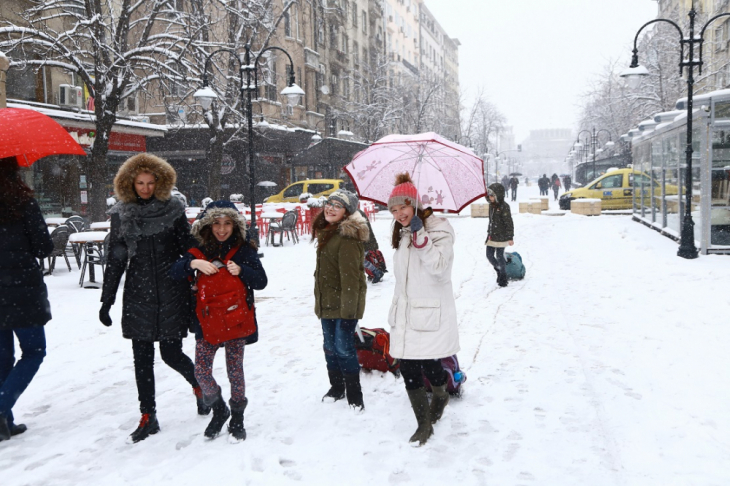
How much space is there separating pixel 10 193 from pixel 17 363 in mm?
1116

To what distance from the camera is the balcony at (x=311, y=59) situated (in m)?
36.6

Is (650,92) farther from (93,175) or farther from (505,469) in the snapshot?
(505,469)

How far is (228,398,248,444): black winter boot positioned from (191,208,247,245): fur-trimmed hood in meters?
1.09

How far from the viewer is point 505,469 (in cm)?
367

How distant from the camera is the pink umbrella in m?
4.30

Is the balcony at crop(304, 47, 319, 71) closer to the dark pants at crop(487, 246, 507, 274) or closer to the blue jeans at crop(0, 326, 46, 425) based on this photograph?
the dark pants at crop(487, 246, 507, 274)

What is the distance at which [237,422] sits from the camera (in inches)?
161

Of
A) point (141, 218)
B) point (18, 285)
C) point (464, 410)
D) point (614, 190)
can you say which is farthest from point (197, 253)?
point (614, 190)

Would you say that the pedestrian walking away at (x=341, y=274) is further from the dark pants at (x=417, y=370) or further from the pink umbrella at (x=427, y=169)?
the dark pants at (x=417, y=370)

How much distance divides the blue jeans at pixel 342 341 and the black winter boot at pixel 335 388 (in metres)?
0.23

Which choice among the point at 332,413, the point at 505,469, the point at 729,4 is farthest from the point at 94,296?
the point at 729,4

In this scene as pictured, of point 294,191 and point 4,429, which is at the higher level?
point 294,191

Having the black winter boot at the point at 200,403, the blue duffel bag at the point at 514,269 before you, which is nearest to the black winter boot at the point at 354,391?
the black winter boot at the point at 200,403

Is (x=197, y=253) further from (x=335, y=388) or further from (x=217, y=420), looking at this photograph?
(x=335, y=388)
